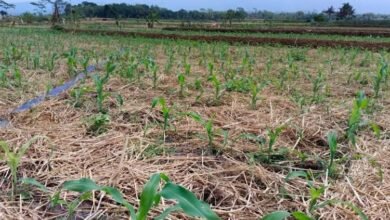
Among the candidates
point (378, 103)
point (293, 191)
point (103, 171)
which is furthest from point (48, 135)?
point (378, 103)

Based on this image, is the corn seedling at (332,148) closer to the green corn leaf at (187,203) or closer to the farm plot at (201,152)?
the farm plot at (201,152)

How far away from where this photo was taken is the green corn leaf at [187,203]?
1158 mm

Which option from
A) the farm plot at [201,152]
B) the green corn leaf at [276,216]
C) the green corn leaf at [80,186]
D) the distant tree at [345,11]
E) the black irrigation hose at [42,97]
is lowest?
the farm plot at [201,152]

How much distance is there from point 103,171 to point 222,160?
0.59 meters

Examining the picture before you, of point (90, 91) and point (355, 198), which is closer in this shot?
point (355, 198)

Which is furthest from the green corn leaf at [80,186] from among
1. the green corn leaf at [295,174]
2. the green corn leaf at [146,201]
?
the green corn leaf at [295,174]

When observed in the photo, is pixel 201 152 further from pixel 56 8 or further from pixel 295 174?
pixel 56 8

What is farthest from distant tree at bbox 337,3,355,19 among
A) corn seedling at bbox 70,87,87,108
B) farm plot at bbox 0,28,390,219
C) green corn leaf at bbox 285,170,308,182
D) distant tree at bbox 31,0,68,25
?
green corn leaf at bbox 285,170,308,182

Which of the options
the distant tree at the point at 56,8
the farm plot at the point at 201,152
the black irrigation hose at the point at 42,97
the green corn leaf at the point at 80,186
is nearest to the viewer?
the green corn leaf at the point at 80,186

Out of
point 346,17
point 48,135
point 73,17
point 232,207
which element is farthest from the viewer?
point 346,17

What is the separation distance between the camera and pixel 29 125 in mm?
2494

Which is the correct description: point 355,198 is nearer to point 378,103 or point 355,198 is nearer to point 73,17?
point 378,103

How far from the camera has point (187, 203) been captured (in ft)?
3.85

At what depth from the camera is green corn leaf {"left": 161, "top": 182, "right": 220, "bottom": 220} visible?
1.16m
